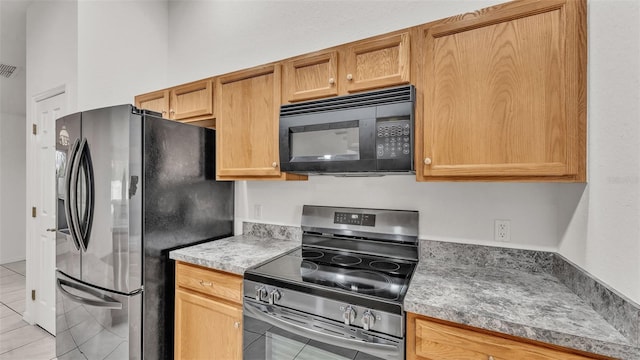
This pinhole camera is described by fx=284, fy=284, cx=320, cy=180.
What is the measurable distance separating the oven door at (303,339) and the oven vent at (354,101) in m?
1.02

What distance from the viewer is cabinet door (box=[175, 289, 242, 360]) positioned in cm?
152

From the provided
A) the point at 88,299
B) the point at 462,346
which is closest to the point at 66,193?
the point at 88,299

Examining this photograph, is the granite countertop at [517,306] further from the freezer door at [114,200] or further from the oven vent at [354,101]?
the freezer door at [114,200]

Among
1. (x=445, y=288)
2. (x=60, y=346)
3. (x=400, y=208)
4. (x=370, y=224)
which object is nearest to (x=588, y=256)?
(x=445, y=288)

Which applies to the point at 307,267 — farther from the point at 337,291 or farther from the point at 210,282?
the point at 210,282

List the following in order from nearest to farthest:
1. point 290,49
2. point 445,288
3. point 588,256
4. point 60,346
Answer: point 588,256, point 445,288, point 60,346, point 290,49

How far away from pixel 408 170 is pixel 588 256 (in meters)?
0.74

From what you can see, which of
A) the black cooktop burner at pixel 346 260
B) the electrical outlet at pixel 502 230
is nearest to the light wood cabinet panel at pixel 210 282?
the black cooktop burner at pixel 346 260

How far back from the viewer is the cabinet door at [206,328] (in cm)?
152

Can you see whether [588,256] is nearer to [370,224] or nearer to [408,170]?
[408,170]

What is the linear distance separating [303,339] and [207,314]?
668 mm

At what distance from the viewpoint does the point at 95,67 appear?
7.38 feet

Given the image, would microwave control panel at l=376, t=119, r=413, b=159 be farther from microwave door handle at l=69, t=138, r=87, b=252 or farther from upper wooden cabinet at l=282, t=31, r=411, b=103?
microwave door handle at l=69, t=138, r=87, b=252

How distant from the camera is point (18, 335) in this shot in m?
2.51
